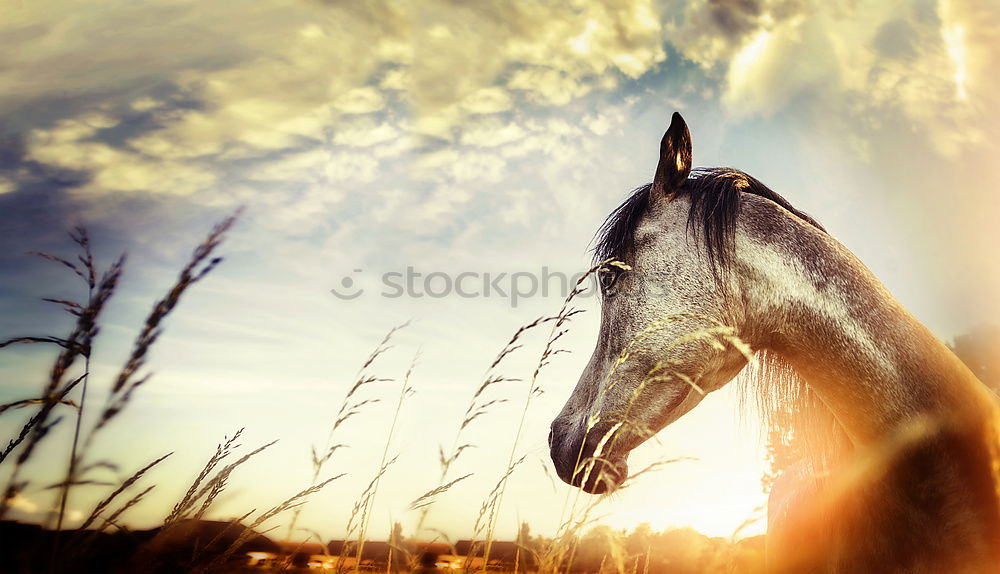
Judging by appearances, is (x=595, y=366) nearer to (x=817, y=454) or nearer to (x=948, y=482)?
(x=817, y=454)

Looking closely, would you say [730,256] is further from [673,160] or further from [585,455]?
[585,455]

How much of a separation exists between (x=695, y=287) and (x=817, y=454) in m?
1.20

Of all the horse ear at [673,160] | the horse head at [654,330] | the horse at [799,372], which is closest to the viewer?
the horse at [799,372]

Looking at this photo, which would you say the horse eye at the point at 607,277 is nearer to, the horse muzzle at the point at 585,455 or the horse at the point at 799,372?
the horse at the point at 799,372

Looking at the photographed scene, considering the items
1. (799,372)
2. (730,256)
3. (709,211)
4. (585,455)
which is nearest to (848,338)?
(799,372)

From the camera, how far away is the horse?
2.11 metres

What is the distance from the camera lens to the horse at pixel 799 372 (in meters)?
2.11

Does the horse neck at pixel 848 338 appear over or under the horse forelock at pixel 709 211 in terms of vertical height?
under

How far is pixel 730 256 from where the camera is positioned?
2.53m

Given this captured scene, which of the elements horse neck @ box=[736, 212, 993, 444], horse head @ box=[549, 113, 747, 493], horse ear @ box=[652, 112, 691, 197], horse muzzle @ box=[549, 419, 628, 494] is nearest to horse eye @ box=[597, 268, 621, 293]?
horse head @ box=[549, 113, 747, 493]

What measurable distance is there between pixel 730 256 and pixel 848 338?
61 centimetres

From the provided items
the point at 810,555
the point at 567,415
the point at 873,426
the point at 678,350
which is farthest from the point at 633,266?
the point at 810,555

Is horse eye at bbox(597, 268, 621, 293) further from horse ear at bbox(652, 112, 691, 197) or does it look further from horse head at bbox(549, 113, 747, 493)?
horse ear at bbox(652, 112, 691, 197)

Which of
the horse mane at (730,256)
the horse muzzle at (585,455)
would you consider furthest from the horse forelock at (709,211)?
the horse muzzle at (585,455)
